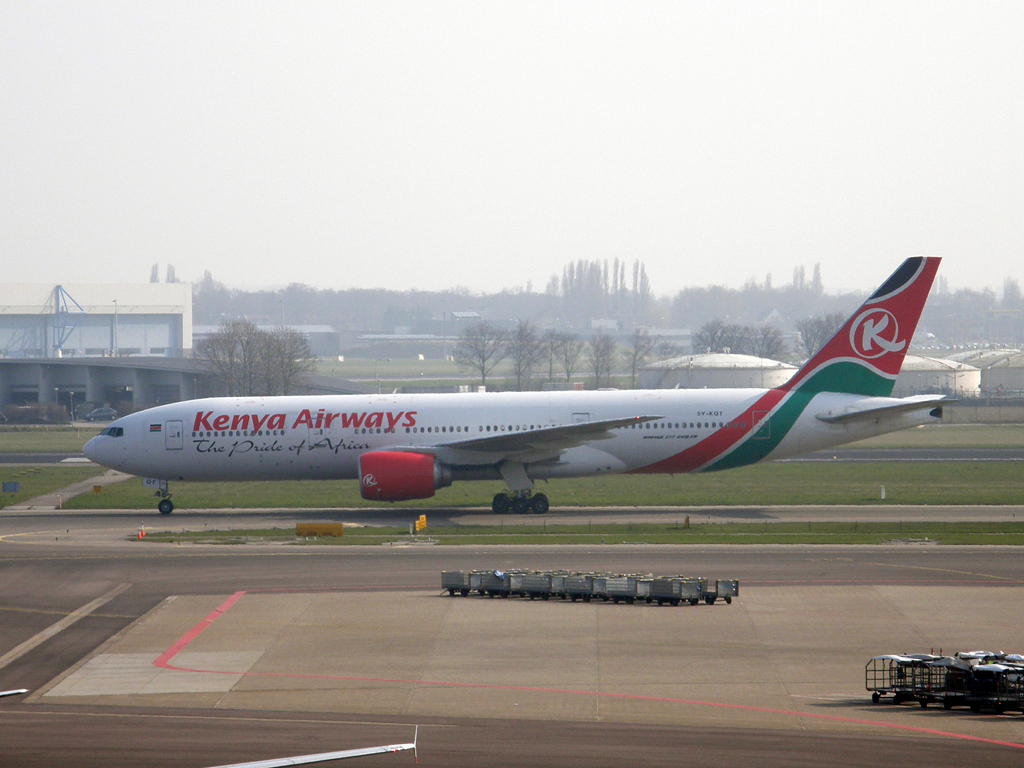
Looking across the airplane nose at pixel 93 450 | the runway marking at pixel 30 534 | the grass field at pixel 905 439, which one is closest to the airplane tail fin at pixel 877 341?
the grass field at pixel 905 439

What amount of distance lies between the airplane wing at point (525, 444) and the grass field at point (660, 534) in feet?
11.6

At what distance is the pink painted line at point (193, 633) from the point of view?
73.7ft

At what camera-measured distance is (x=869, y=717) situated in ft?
59.7

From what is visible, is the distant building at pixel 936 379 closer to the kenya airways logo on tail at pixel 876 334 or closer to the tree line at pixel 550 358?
the tree line at pixel 550 358

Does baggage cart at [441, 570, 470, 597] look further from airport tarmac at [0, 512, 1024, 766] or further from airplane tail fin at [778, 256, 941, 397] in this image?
airplane tail fin at [778, 256, 941, 397]

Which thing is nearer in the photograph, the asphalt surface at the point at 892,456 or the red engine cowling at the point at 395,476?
the red engine cowling at the point at 395,476

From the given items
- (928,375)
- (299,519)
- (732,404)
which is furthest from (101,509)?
(928,375)

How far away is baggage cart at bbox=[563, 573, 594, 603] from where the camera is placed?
92.7 ft

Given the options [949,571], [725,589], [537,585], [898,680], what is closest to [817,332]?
[949,571]

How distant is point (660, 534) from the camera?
3816cm

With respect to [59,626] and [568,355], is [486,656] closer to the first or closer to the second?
[59,626]

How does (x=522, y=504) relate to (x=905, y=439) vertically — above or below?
below

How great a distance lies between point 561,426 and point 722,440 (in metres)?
6.45

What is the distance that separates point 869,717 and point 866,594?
401 inches
